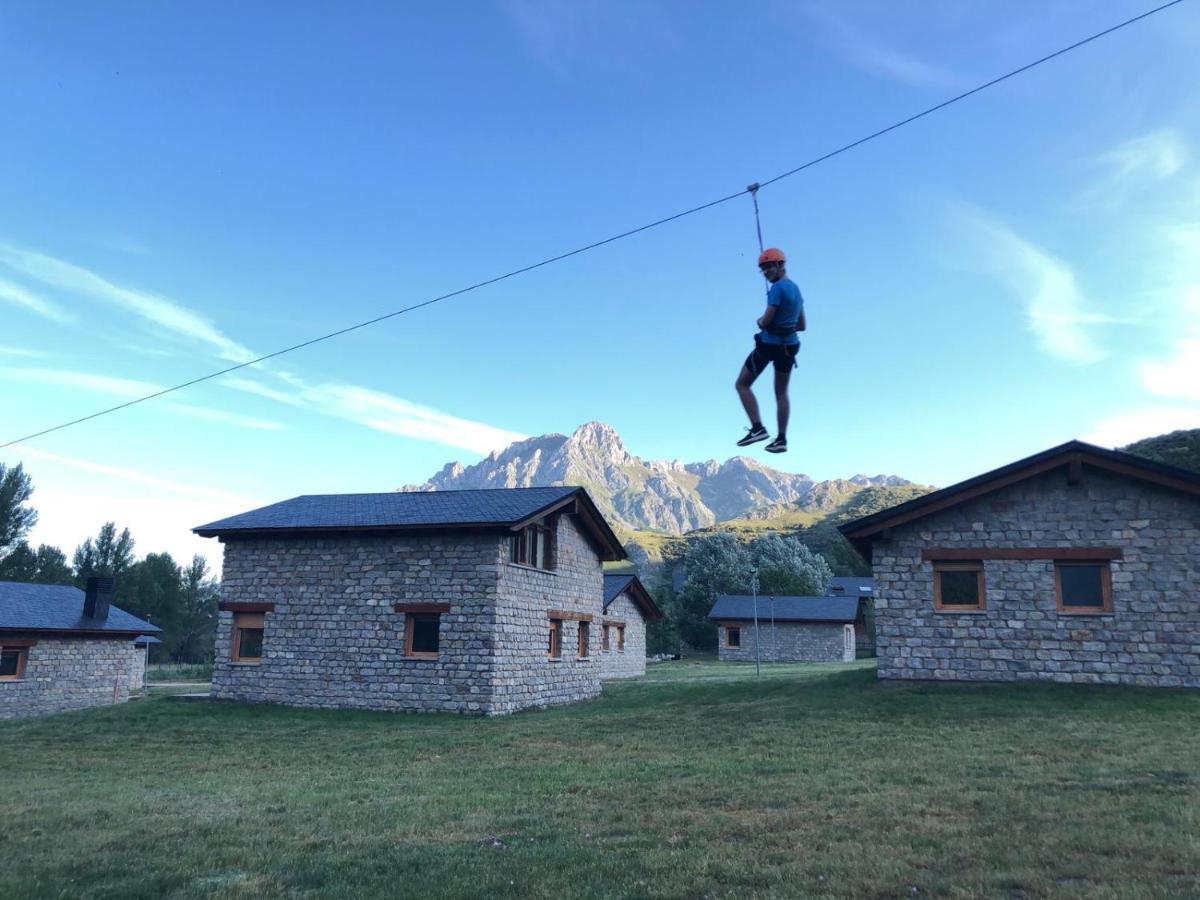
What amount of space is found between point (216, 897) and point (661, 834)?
3534mm

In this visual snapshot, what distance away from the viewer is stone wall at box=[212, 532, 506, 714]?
19.8 meters

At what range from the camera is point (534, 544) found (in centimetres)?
2223

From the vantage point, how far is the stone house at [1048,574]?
16328 mm

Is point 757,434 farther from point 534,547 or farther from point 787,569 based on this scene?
point 787,569

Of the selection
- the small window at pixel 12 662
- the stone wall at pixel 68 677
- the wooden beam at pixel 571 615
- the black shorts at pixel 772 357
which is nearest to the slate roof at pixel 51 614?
the stone wall at pixel 68 677

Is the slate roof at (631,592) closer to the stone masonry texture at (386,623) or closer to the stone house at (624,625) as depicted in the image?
the stone house at (624,625)

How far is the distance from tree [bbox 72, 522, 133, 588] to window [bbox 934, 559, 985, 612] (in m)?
67.2

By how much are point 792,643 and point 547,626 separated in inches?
1072

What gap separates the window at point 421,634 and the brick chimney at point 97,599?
648 inches

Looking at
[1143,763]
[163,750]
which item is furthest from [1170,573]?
[163,750]

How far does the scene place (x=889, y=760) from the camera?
10.7 m

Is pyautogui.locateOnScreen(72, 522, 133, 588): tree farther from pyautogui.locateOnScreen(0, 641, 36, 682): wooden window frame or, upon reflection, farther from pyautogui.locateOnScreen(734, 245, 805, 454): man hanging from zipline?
pyautogui.locateOnScreen(734, 245, 805, 454): man hanging from zipline

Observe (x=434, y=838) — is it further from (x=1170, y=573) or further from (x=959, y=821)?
(x=1170, y=573)

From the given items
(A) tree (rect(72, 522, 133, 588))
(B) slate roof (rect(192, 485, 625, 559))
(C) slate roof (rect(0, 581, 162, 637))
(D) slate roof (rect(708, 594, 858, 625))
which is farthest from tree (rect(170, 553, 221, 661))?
(B) slate roof (rect(192, 485, 625, 559))
